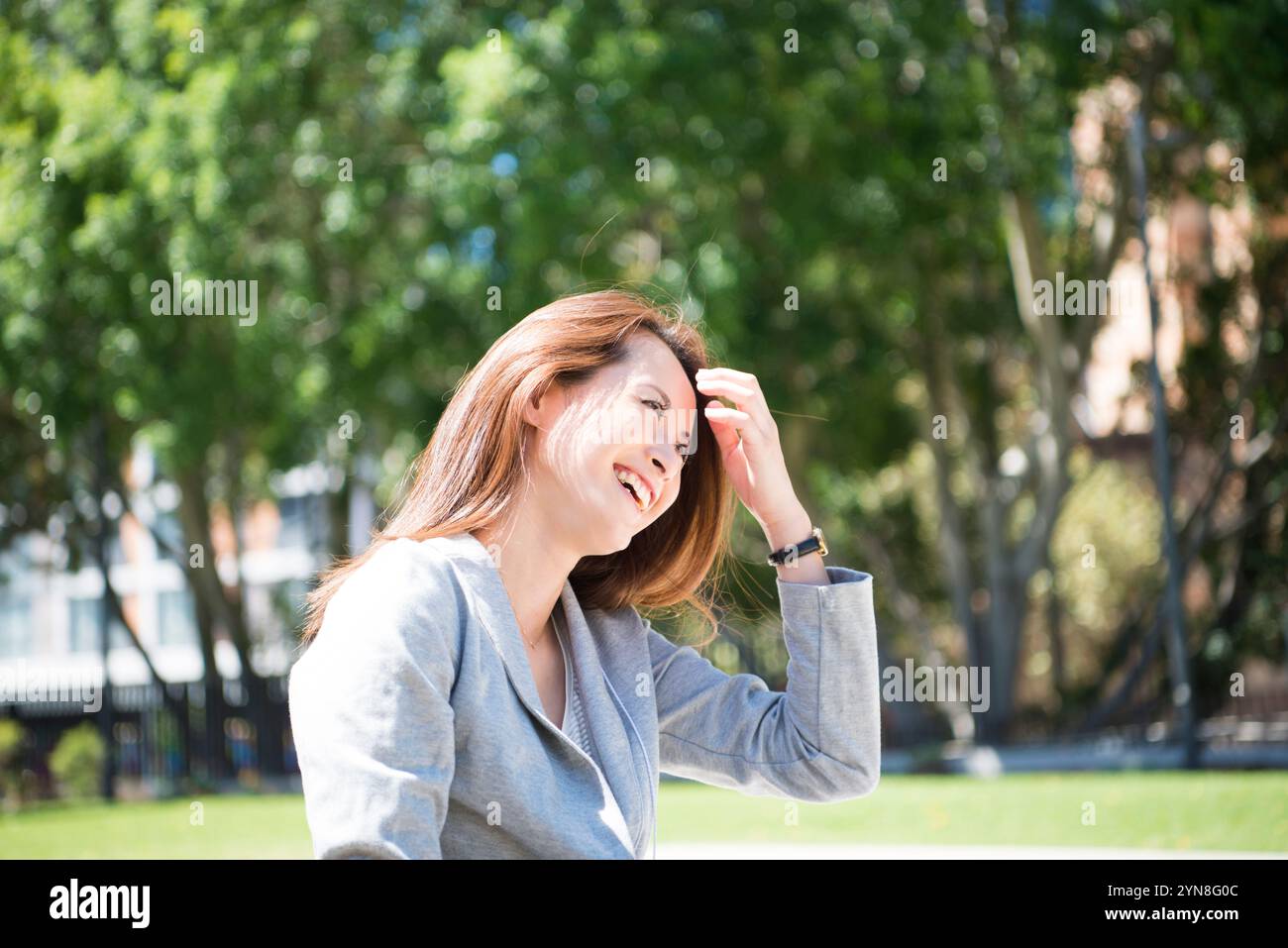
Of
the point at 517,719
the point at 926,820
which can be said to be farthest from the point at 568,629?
the point at 926,820

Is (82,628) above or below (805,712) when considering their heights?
below

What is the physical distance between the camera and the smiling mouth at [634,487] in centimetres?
216

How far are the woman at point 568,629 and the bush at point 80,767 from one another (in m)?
17.9

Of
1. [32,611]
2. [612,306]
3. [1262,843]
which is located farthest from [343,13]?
[32,611]

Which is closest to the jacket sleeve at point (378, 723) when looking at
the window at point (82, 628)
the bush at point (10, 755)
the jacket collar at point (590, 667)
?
the jacket collar at point (590, 667)

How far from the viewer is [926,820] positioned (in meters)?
10.6

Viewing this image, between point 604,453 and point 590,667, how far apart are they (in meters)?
0.35

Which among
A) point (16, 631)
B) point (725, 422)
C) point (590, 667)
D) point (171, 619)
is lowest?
point (16, 631)

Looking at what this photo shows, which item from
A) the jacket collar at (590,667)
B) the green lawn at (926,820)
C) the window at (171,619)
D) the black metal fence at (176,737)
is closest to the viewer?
the jacket collar at (590,667)

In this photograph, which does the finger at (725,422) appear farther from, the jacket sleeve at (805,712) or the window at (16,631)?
the window at (16,631)

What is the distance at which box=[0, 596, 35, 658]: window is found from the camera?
5041 cm

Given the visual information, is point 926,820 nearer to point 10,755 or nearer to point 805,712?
point 805,712
